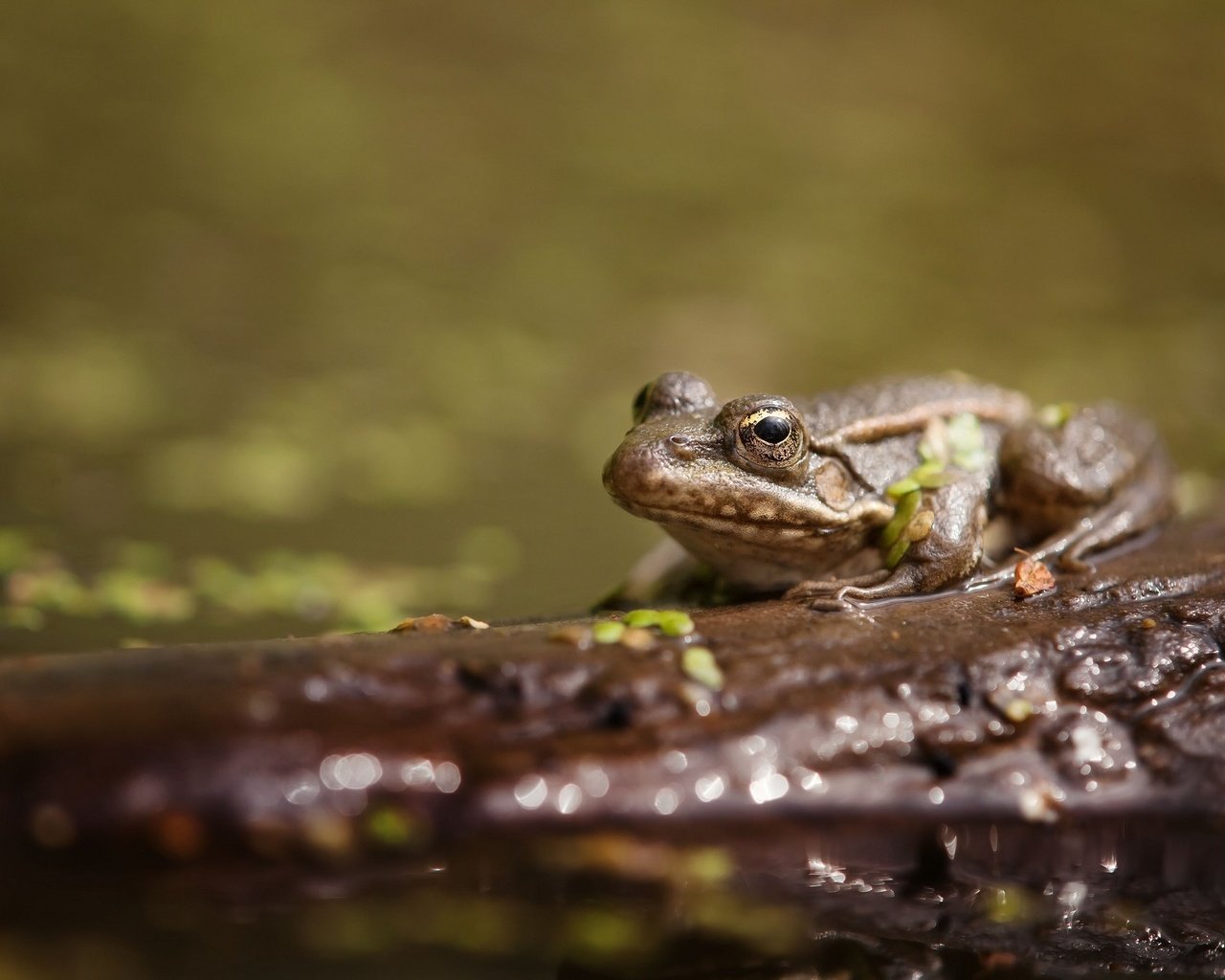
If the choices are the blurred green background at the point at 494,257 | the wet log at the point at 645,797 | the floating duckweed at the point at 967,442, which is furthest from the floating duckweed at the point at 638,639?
the blurred green background at the point at 494,257

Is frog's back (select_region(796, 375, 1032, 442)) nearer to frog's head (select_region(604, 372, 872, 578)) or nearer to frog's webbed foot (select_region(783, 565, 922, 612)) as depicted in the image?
frog's head (select_region(604, 372, 872, 578))

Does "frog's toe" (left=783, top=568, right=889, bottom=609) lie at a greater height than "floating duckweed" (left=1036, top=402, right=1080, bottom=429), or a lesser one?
lesser

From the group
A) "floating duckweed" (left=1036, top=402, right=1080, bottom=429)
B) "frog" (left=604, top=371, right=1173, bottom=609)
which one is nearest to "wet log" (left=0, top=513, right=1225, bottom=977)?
"frog" (left=604, top=371, right=1173, bottom=609)

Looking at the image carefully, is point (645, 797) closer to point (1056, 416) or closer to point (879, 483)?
point (879, 483)

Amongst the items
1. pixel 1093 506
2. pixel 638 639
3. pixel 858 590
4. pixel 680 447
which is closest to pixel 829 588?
pixel 858 590

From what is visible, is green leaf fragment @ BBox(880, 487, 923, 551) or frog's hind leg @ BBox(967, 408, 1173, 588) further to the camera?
frog's hind leg @ BBox(967, 408, 1173, 588)

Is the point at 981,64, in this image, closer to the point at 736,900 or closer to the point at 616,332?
the point at 616,332

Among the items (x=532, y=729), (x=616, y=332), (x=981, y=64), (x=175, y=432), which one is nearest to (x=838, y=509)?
(x=532, y=729)
